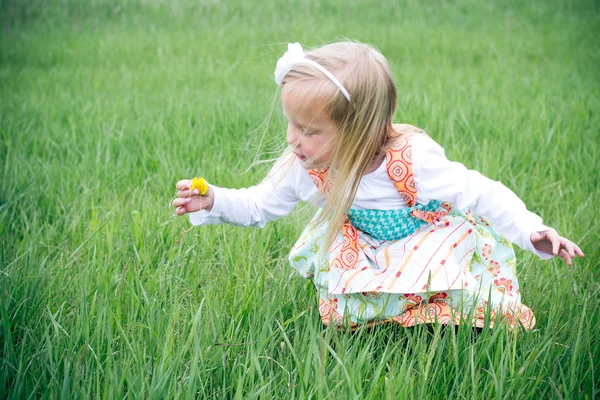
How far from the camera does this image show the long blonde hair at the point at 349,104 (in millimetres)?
1937

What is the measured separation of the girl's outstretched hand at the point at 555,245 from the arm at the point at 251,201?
2.44 feet

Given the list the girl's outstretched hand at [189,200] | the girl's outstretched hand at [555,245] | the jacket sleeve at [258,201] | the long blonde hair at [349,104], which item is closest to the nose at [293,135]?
the long blonde hair at [349,104]

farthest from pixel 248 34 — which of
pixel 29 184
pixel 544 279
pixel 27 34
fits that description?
pixel 544 279

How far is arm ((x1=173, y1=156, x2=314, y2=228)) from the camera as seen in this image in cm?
211

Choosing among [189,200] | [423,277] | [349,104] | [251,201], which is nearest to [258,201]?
[251,201]

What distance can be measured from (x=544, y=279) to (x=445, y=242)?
572 millimetres

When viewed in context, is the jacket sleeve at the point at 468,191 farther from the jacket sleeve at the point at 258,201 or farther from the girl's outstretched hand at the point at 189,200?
the girl's outstretched hand at the point at 189,200

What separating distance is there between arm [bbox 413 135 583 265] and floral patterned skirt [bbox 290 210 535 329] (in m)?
0.14

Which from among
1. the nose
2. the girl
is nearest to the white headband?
the girl

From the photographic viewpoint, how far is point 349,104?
A: 6.38 ft

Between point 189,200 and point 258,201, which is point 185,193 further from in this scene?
point 258,201

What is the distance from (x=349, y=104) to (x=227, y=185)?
133cm

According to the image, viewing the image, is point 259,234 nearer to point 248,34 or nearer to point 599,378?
point 599,378

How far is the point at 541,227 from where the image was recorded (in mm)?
1871
